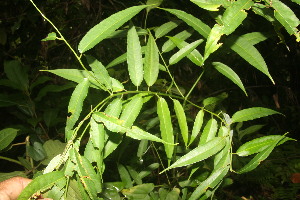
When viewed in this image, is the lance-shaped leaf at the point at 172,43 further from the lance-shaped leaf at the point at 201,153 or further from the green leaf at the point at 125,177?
the green leaf at the point at 125,177

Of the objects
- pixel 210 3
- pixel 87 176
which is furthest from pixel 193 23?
pixel 87 176

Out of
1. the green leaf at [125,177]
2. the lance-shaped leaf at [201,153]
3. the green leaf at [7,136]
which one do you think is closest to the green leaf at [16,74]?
the green leaf at [7,136]

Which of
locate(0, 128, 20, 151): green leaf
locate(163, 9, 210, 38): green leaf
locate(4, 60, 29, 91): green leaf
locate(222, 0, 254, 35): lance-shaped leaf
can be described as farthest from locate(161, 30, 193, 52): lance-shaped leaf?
locate(4, 60, 29, 91): green leaf

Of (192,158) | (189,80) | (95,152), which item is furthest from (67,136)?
(189,80)

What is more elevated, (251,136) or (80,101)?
(80,101)

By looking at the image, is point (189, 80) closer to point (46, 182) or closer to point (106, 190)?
point (106, 190)

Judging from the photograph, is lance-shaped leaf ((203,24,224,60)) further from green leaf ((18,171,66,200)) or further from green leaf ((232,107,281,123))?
green leaf ((18,171,66,200))
